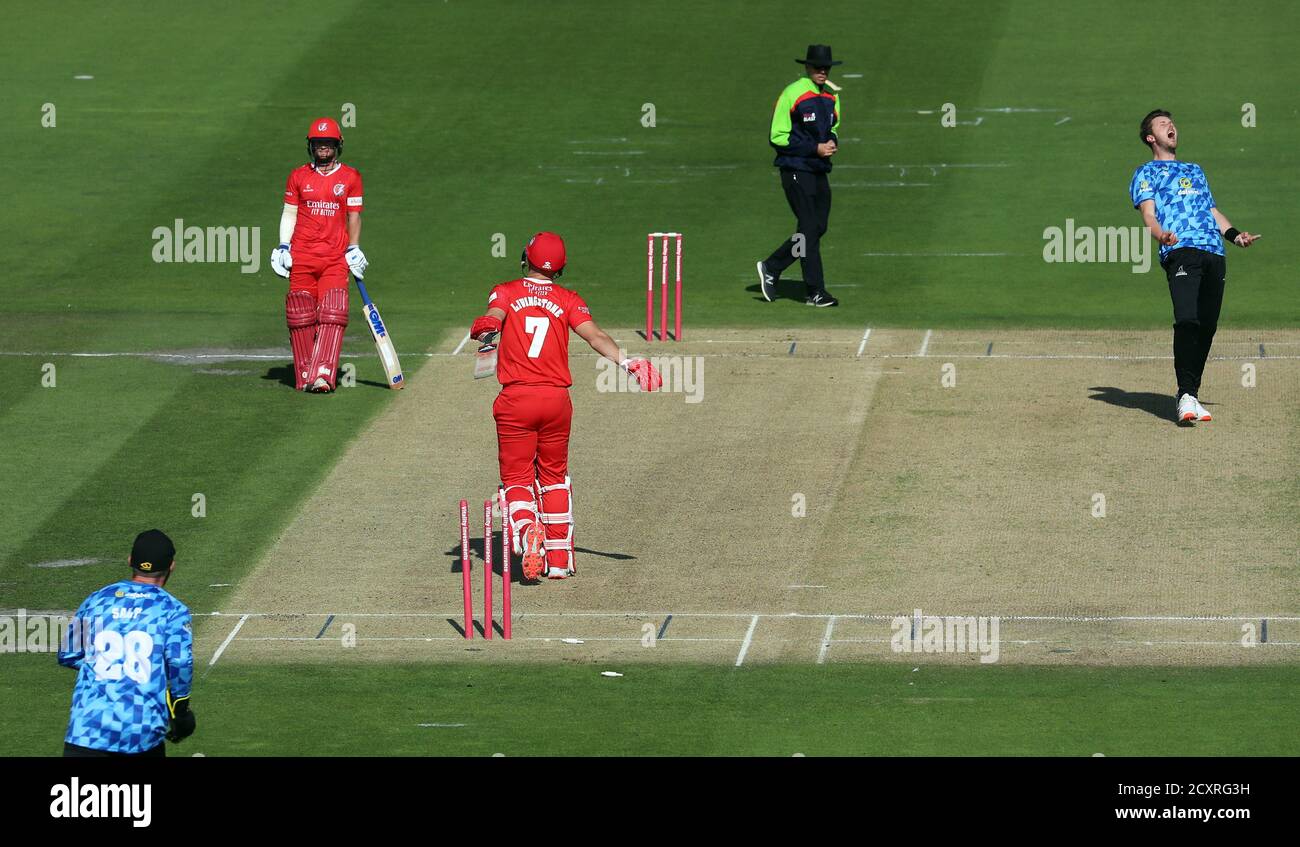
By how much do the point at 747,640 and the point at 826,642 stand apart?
498 mm

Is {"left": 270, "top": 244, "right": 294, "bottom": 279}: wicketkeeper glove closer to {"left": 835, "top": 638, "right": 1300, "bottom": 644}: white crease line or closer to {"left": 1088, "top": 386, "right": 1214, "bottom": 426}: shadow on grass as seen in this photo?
{"left": 1088, "top": 386, "right": 1214, "bottom": 426}: shadow on grass

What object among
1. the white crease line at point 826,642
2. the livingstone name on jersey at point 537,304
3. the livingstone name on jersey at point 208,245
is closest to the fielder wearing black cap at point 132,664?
the white crease line at point 826,642

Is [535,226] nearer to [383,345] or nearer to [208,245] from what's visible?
[208,245]

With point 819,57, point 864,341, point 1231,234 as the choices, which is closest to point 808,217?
point 819,57

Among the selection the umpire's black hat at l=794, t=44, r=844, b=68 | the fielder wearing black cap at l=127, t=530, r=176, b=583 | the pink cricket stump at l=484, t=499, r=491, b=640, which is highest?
the umpire's black hat at l=794, t=44, r=844, b=68

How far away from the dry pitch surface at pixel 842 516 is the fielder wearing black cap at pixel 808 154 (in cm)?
199

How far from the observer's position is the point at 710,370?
822 inches

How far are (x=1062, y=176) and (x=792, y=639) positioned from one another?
16479mm

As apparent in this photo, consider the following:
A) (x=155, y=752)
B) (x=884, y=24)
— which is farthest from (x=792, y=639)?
(x=884, y=24)

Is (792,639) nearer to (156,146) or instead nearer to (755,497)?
(755,497)

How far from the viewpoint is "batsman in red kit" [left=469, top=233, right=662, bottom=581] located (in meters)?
14.9

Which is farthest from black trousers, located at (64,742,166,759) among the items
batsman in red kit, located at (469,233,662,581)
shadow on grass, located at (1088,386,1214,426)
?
shadow on grass, located at (1088,386,1214,426)

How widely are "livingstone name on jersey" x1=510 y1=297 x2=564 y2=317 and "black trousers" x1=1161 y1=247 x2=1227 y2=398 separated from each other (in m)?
6.01

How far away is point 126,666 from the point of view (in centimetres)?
973
